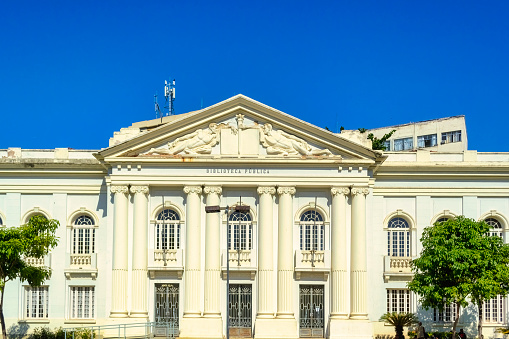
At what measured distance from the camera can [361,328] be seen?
47.8 m

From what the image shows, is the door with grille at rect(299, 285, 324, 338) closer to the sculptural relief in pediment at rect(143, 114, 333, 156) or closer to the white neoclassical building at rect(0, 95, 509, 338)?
→ the white neoclassical building at rect(0, 95, 509, 338)

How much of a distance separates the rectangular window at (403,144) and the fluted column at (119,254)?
38.8 metres

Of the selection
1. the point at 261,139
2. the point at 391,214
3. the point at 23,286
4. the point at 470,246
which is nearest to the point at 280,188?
the point at 261,139

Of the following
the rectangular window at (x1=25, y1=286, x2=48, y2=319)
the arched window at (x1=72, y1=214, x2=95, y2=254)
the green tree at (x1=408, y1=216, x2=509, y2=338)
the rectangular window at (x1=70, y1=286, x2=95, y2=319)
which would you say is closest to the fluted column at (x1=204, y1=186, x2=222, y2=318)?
the rectangular window at (x1=70, y1=286, x2=95, y2=319)

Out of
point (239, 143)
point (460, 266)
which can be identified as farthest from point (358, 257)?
point (239, 143)

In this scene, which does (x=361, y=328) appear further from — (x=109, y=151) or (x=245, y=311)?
(x=109, y=151)

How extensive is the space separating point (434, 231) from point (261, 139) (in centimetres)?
1014

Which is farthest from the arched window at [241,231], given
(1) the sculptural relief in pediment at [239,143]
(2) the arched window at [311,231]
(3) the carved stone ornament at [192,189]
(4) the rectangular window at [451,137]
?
(4) the rectangular window at [451,137]

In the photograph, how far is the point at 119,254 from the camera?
1906 inches

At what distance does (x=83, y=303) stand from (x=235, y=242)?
8.94 metres

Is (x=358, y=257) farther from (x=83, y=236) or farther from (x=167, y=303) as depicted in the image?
(x=83, y=236)

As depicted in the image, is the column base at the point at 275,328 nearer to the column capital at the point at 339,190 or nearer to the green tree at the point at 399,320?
the green tree at the point at 399,320

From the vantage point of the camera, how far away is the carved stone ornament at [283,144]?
161 ft

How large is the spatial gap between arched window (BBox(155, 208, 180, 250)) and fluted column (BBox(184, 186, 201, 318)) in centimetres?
100
